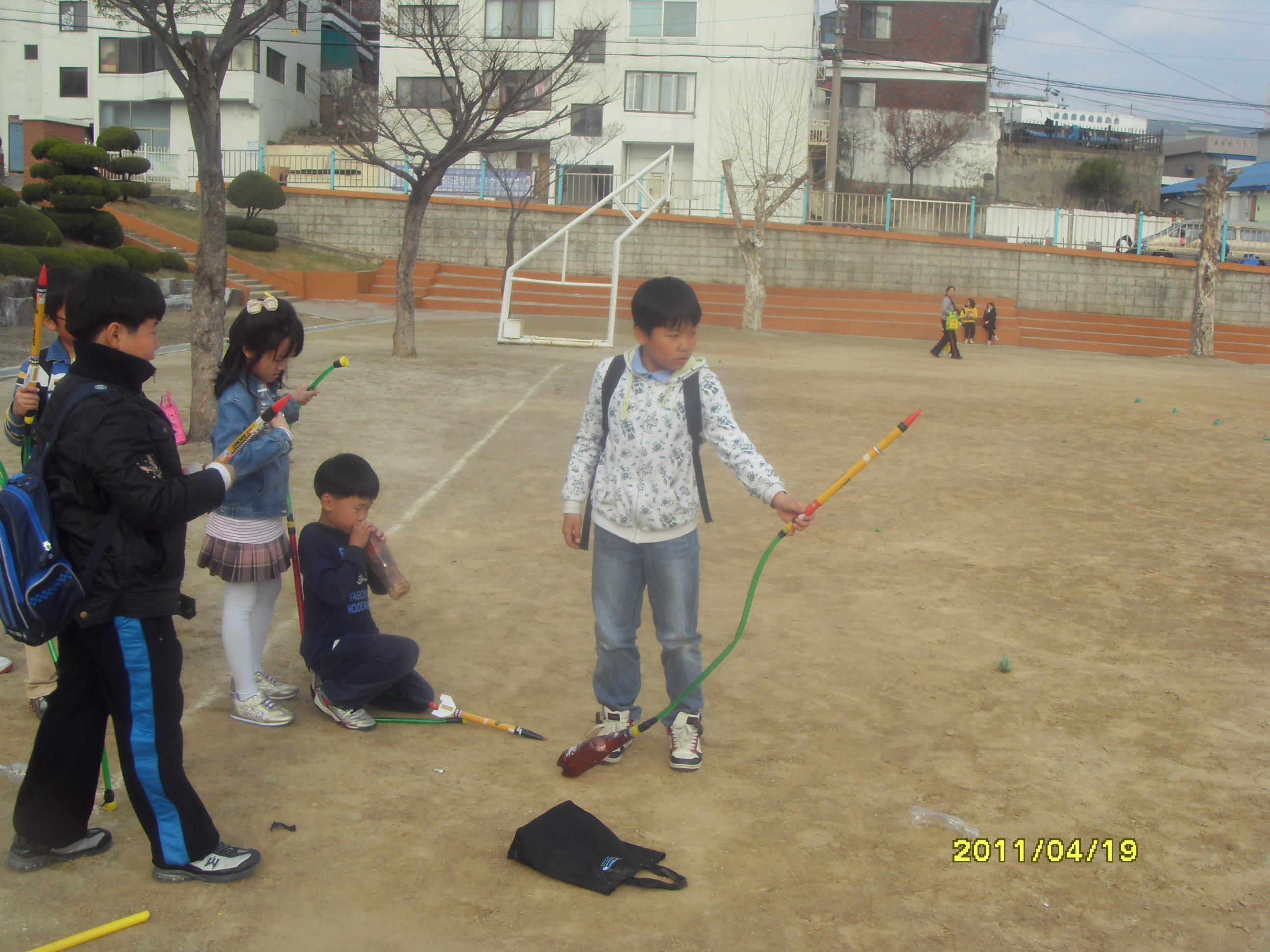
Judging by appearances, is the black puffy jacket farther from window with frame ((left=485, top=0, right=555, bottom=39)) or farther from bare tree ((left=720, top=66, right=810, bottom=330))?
window with frame ((left=485, top=0, right=555, bottom=39))

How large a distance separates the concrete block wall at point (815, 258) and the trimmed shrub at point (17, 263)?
11842 millimetres

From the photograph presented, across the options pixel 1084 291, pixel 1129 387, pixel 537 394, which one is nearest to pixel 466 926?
pixel 537 394

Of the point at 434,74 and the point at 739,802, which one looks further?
the point at 434,74

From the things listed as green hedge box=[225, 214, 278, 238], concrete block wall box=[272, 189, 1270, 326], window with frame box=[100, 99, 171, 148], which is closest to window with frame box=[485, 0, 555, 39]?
concrete block wall box=[272, 189, 1270, 326]

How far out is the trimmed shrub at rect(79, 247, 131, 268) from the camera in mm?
16234

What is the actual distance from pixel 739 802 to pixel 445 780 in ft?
3.20

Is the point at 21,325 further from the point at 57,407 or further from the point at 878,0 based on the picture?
the point at 878,0

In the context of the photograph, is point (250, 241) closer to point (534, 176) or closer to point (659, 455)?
point (534, 176)

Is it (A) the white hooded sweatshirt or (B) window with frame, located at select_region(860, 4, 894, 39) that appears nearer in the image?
(A) the white hooded sweatshirt

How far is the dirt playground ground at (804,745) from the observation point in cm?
275

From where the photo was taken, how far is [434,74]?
32688mm

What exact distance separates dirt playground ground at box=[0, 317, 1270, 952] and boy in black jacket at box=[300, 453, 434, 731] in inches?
6.3

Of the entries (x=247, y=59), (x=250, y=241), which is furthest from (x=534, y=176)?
(x=247, y=59)

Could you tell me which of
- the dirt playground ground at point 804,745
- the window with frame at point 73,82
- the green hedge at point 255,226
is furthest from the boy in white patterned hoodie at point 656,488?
the window with frame at point 73,82
